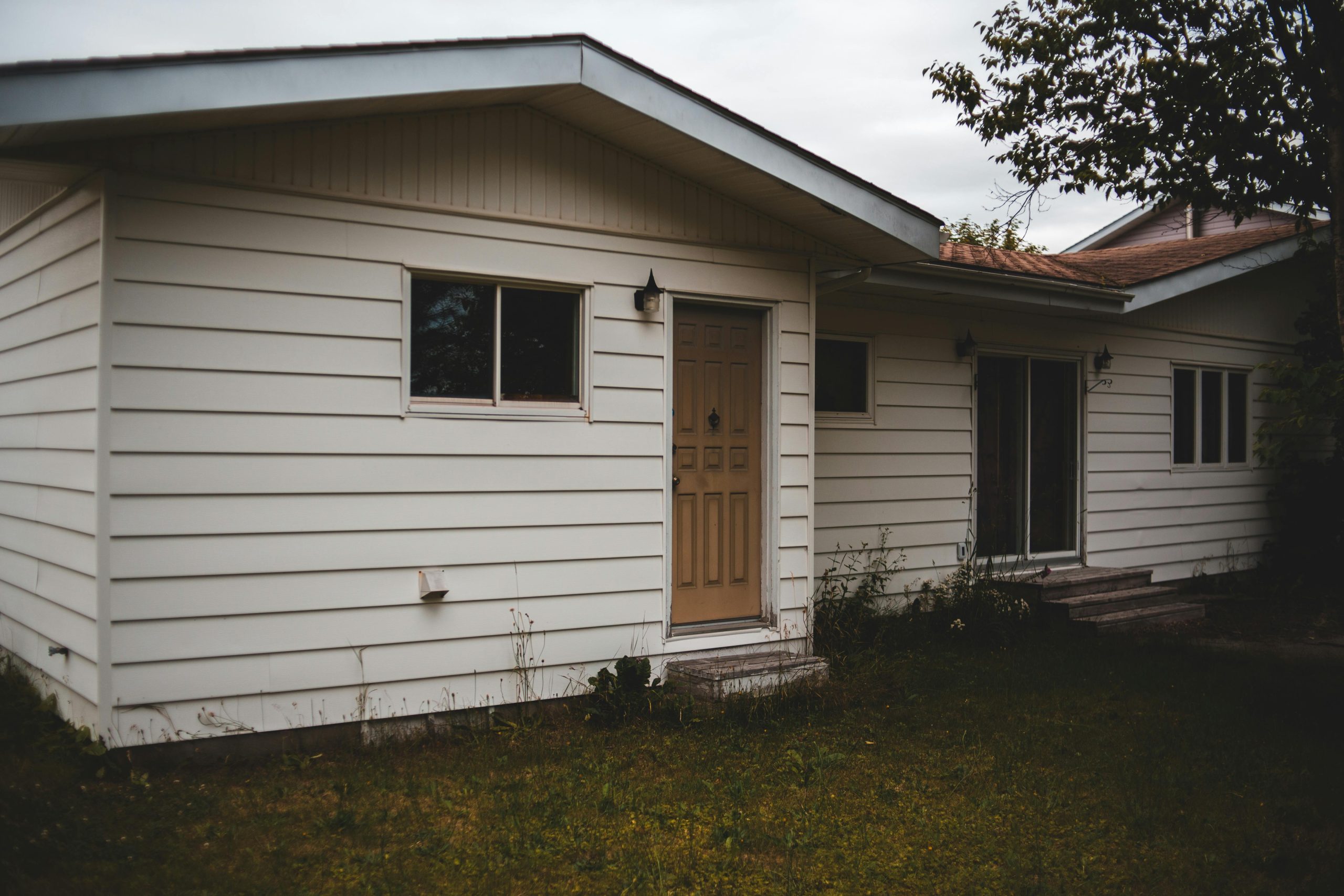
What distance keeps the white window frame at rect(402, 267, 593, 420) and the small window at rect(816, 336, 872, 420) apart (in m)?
2.93

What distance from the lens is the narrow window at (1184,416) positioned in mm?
11328

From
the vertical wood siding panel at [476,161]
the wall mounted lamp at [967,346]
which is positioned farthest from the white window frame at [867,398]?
the vertical wood siding panel at [476,161]

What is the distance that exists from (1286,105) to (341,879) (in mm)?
8341

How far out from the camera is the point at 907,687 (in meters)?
6.65

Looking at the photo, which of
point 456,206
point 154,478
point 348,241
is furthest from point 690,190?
point 154,478

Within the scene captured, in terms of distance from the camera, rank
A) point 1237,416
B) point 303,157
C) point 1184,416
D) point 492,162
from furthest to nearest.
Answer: point 1237,416
point 1184,416
point 492,162
point 303,157

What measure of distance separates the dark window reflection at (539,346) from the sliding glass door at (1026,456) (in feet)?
16.2

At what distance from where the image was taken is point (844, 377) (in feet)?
28.1

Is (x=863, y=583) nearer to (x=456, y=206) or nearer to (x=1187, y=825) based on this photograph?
(x=1187, y=825)

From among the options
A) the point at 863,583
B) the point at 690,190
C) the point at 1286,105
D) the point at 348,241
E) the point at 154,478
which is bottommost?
the point at 863,583

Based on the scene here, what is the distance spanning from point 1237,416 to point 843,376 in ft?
21.1

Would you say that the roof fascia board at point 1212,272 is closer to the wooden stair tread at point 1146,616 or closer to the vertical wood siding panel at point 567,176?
the wooden stair tread at point 1146,616

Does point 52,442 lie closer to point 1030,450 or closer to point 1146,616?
point 1030,450

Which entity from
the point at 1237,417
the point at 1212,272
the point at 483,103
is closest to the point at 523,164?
the point at 483,103
